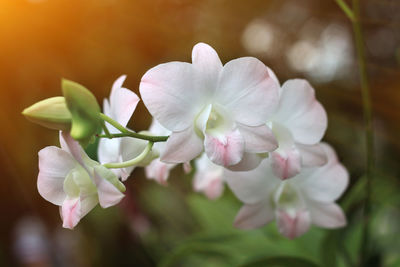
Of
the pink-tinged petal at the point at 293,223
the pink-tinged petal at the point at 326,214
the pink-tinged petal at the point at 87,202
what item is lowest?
the pink-tinged petal at the point at 326,214

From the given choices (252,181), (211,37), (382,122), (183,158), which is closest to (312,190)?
(252,181)

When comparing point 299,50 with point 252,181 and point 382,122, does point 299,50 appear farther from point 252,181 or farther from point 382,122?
point 252,181

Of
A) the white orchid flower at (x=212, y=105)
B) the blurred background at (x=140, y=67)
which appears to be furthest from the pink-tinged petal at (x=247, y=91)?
the blurred background at (x=140, y=67)

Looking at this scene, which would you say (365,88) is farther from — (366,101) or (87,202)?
(87,202)

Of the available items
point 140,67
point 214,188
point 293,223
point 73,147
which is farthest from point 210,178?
point 140,67

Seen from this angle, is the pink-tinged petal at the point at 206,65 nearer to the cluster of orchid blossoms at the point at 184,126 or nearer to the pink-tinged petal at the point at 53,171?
the cluster of orchid blossoms at the point at 184,126

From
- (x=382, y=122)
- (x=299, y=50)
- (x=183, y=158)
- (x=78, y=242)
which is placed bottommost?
(x=78, y=242)
